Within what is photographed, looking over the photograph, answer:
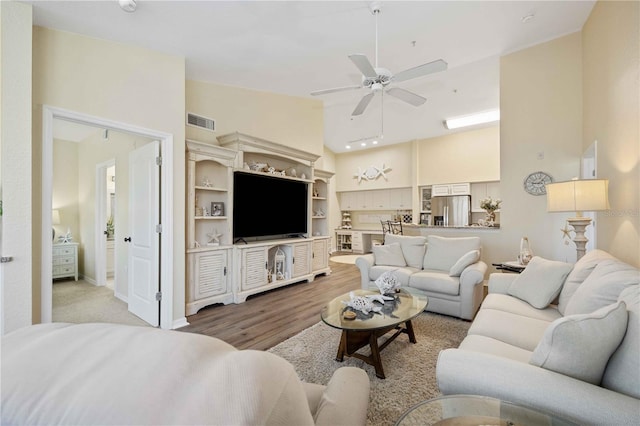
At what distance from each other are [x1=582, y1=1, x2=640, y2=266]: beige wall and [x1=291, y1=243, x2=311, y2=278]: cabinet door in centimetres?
388

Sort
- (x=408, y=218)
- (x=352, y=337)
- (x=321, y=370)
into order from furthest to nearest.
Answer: (x=408, y=218)
(x=352, y=337)
(x=321, y=370)

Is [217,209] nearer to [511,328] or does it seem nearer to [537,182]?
[511,328]

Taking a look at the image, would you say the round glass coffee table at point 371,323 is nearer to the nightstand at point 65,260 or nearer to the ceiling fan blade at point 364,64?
the ceiling fan blade at point 364,64

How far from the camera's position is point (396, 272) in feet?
11.8

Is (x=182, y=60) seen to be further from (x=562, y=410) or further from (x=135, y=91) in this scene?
(x=562, y=410)

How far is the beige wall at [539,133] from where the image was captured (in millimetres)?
3826

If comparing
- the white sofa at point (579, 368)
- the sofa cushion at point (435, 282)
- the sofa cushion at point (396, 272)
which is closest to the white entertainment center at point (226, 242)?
the sofa cushion at point (396, 272)

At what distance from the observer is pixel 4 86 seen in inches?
79.4

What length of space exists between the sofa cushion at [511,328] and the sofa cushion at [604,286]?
0.83 ft

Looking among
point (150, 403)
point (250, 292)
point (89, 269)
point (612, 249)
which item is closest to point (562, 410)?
point (150, 403)

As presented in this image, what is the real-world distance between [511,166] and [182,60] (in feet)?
16.0

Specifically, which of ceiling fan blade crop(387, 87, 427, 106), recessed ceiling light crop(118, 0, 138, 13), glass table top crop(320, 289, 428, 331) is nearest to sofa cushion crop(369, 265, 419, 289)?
glass table top crop(320, 289, 428, 331)

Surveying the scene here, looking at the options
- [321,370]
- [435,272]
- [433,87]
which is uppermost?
[433,87]

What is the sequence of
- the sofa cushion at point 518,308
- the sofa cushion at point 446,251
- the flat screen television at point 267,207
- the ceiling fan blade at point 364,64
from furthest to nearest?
the flat screen television at point 267,207 → the sofa cushion at point 446,251 → the ceiling fan blade at point 364,64 → the sofa cushion at point 518,308
